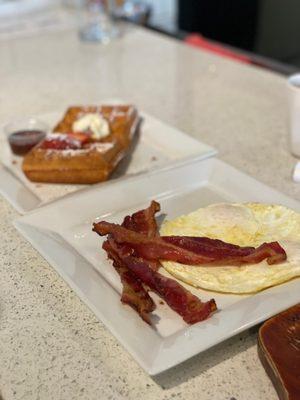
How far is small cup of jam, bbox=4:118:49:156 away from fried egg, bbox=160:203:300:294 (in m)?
0.47

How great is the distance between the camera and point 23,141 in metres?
1.27

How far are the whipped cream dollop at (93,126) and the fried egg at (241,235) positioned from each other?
1.31ft

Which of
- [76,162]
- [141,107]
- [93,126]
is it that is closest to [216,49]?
[141,107]

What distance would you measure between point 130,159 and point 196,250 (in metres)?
0.50

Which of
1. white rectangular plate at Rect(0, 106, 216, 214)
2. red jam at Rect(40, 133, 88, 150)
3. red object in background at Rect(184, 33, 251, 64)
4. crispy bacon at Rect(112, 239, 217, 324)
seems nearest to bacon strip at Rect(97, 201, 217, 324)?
crispy bacon at Rect(112, 239, 217, 324)

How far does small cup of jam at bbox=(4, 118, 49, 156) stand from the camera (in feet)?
4.16

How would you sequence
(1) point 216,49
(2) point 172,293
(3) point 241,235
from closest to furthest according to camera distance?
1. (2) point 172,293
2. (3) point 241,235
3. (1) point 216,49

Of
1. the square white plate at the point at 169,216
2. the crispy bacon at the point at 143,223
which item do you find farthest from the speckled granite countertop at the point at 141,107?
the crispy bacon at the point at 143,223

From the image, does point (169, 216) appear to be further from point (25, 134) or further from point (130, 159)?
point (25, 134)

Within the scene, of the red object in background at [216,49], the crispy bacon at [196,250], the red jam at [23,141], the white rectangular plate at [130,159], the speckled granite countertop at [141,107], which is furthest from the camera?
the red object in background at [216,49]

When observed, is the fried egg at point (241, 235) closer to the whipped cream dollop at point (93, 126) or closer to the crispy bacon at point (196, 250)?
the crispy bacon at point (196, 250)

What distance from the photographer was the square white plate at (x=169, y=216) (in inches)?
27.1

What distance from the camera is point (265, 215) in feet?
3.05

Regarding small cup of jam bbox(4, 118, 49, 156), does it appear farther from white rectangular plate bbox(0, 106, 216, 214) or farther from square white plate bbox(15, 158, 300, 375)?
square white plate bbox(15, 158, 300, 375)
